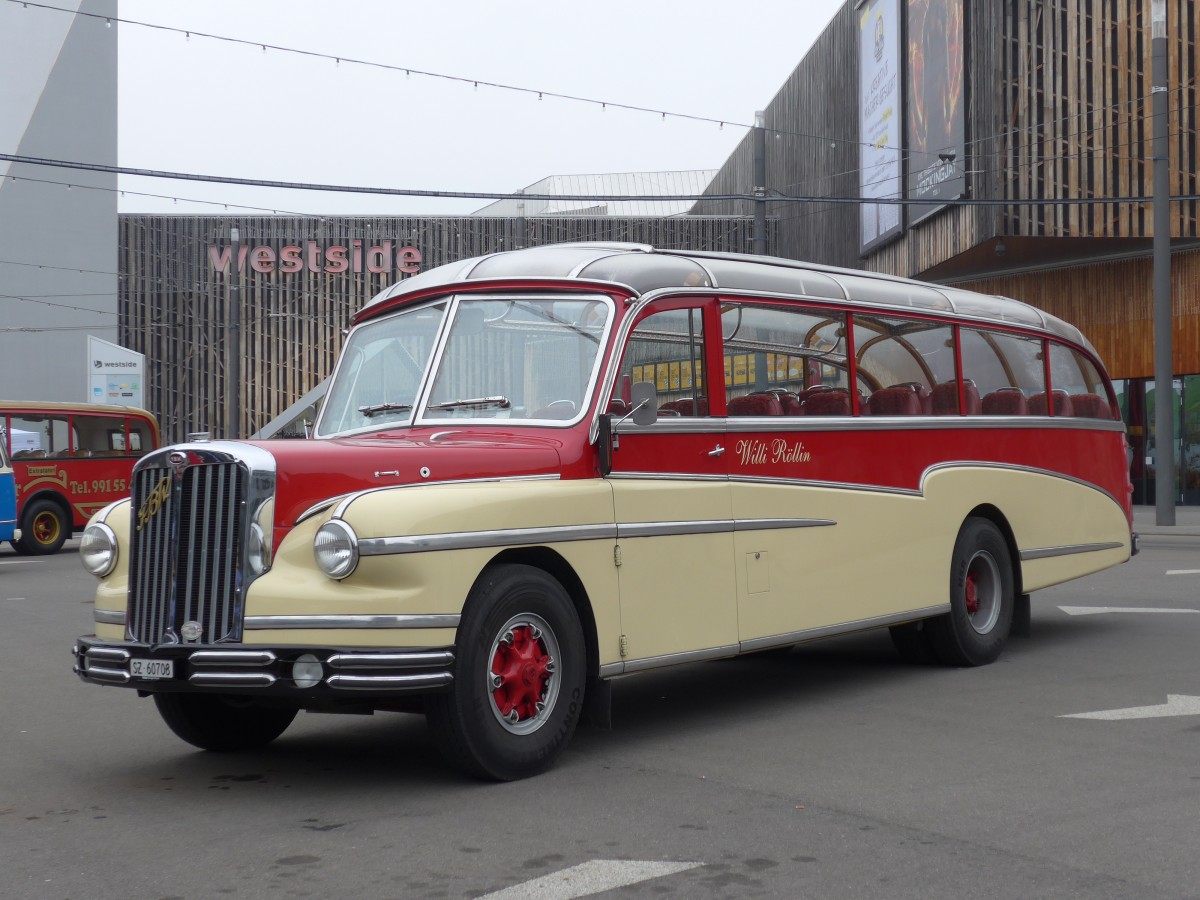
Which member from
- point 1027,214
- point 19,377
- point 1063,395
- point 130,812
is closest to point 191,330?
point 19,377

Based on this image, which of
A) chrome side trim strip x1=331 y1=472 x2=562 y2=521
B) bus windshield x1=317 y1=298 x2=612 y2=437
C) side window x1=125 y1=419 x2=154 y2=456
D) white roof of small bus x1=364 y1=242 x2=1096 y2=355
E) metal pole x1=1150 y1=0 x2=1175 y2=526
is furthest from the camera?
side window x1=125 y1=419 x2=154 y2=456

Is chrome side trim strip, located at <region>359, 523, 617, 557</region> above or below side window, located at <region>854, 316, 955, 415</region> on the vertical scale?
below

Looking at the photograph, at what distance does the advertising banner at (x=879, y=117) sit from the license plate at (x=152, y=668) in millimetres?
27367

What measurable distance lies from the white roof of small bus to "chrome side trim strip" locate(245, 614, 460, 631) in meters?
2.21

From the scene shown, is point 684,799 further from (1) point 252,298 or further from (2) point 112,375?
(1) point 252,298

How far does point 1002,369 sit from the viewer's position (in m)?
10.2

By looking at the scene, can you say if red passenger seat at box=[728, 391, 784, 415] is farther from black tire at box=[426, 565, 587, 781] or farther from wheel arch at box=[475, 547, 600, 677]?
black tire at box=[426, 565, 587, 781]

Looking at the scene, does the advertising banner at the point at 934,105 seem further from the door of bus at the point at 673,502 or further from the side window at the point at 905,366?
the door of bus at the point at 673,502

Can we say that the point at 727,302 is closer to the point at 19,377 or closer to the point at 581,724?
the point at 581,724

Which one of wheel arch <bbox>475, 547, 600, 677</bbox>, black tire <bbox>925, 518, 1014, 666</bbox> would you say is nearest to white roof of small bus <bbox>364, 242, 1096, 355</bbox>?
wheel arch <bbox>475, 547, 600, 677</bbox>

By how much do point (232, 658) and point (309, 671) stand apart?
0.32 meters

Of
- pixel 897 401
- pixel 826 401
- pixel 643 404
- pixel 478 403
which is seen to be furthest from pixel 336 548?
pixel 897 401

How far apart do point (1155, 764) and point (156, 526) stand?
432 cm

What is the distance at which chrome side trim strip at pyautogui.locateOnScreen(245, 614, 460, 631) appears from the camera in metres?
5.63
